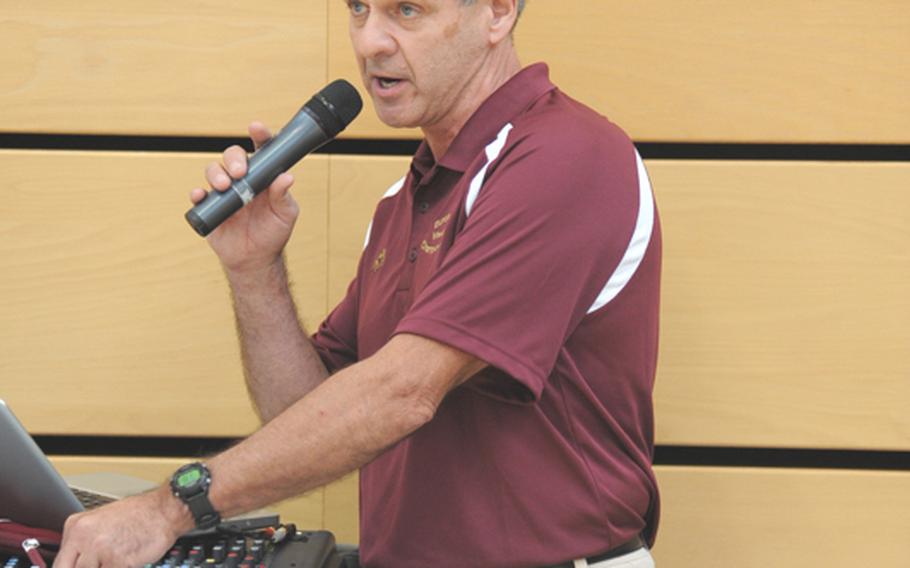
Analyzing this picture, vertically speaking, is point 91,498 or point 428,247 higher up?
point 428,247

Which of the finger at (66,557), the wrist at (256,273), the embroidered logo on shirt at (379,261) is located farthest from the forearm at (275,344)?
the finger at (66,557)

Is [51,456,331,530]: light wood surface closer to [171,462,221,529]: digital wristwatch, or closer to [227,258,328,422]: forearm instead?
[227,258,328,422]: forearm

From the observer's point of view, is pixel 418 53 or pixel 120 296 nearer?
pixel 418 53

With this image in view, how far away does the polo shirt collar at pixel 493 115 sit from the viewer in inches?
49.3

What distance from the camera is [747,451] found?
167 centimetres

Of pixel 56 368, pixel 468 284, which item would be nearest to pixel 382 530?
pixel 468 284

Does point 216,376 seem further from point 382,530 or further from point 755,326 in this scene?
point 755,326

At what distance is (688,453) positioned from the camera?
1.69 metres

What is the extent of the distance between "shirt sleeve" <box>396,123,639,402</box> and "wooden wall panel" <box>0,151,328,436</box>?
611mm

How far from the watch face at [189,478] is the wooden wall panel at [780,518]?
0.81 meters

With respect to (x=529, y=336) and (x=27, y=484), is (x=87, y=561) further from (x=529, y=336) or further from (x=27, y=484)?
(x=529, y=336)

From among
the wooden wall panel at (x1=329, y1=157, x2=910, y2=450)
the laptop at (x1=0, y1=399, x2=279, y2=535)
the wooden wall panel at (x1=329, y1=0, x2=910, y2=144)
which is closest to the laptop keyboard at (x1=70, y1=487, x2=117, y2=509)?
the laptop at (x1=0, y1=399, x2=279, y2=535)

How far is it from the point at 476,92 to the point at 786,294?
0.59 metres

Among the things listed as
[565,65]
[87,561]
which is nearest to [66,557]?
[87,561]
